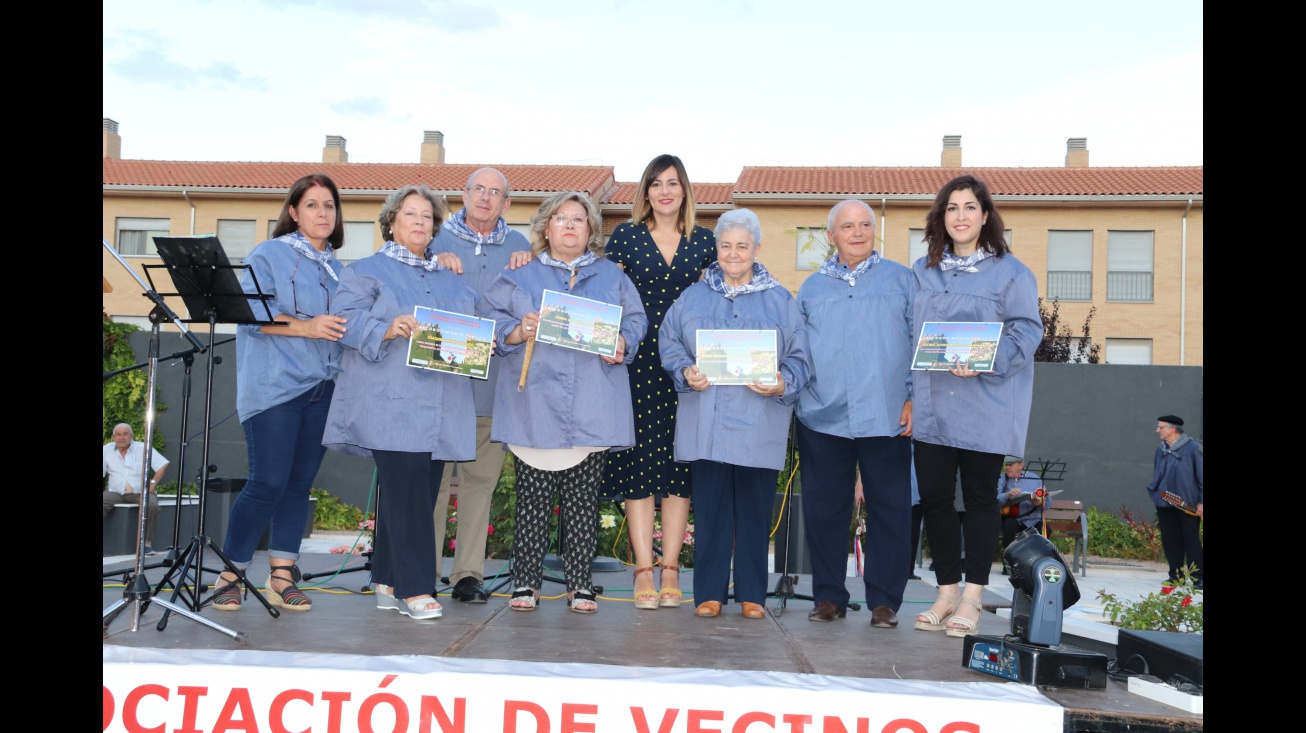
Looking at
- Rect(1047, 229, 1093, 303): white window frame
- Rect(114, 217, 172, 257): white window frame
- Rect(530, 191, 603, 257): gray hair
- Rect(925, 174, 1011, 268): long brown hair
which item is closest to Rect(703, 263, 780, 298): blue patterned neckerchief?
Rect(530, 191, 603, 257): gray hair

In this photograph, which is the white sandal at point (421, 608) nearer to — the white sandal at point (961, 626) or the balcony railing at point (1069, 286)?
the white sandal at point (961, 626)

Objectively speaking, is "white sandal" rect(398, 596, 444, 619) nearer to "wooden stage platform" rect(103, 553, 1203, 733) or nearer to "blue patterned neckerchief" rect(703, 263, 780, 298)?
"wooden stage platform" rect(103, 553, 1203, 733)

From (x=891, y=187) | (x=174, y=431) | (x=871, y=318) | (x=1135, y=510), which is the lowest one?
(x=1135, y=510)

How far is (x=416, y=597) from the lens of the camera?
169 inches

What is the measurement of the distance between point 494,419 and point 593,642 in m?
1.25

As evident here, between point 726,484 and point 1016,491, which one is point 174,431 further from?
point 726,484

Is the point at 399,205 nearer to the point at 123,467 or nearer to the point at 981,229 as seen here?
the point at 981,229

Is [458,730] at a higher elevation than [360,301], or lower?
lower

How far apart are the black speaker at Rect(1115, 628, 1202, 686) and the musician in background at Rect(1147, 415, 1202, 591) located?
26.5 feet

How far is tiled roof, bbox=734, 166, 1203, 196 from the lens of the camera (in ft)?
82.2

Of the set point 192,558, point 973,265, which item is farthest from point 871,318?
point 192,558

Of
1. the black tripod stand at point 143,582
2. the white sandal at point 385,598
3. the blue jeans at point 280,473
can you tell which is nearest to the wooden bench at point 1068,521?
the white sandal at point 385,598

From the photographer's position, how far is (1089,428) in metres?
15.8

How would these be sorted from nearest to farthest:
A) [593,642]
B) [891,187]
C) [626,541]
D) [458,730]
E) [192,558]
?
[458,730], [593,642], [192,558], [626,541], [891,187]
